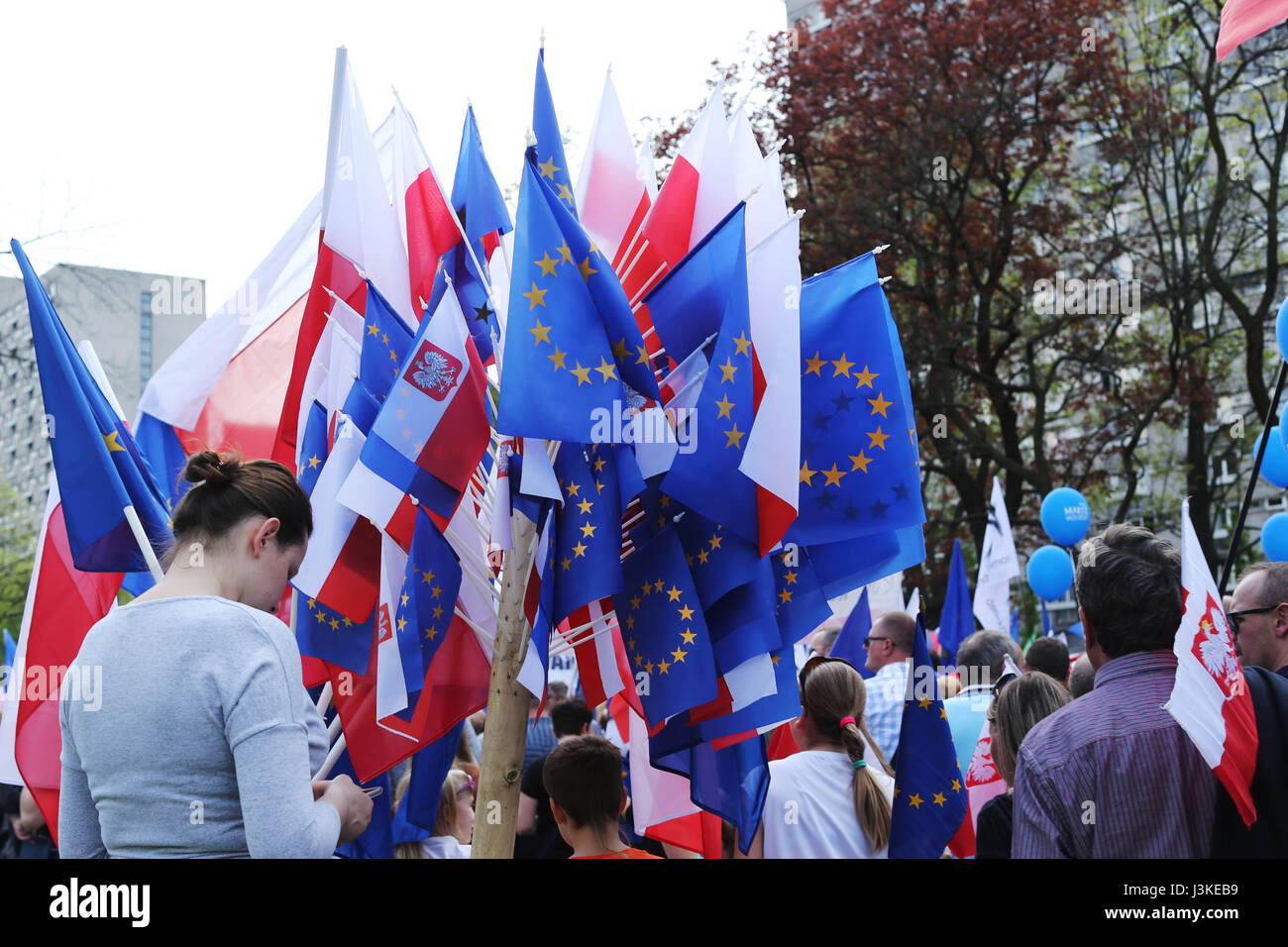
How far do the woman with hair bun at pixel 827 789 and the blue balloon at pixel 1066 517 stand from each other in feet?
25.4

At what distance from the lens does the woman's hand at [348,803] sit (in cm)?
258

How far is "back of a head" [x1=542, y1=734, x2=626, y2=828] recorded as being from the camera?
3740 mm

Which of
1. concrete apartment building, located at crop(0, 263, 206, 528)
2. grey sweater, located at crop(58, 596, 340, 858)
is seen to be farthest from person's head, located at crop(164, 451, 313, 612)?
concrete apartment building, located at crop(0, 263, 206, 528)

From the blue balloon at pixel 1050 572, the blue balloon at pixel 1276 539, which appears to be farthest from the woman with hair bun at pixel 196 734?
the blue balloon at pixel 1050 572

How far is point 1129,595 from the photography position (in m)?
2.77

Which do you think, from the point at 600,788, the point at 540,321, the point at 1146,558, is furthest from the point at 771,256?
the point at 600,788

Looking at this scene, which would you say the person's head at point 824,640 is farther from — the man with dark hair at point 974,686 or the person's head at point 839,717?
the person's head at point 839,717

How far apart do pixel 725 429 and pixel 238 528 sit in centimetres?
130

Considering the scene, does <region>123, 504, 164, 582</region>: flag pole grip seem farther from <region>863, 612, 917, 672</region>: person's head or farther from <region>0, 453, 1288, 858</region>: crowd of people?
<region>863, 612, 917, 672</region>: person's head

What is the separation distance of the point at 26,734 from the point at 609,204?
96.7 inches

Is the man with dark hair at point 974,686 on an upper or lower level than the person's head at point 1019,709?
upper

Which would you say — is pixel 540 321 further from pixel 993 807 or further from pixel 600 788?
pixel 993 807

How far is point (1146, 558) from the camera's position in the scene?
110 inches

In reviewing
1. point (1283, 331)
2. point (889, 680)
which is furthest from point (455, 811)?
point (1283, 331)
